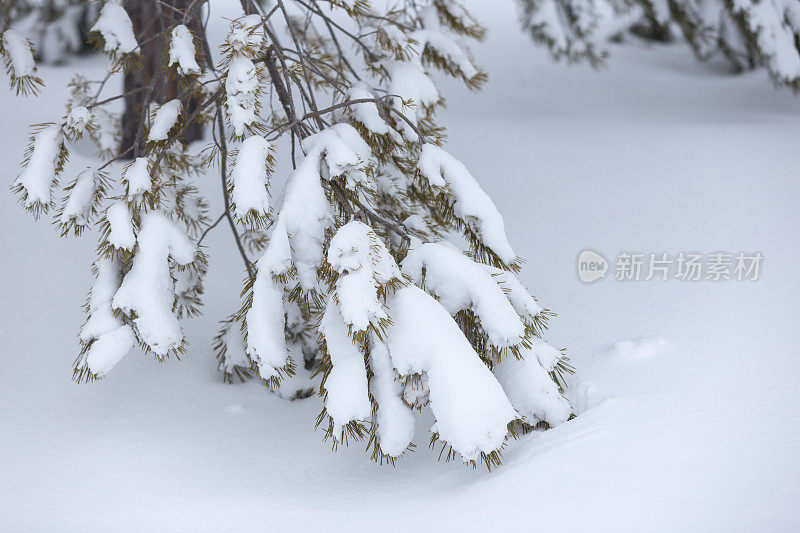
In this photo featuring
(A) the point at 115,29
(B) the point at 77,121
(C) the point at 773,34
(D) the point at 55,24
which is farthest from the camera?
(D) the point at 55,24

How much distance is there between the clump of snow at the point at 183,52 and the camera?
2334 mm

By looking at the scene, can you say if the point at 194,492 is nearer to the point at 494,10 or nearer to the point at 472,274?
the point at 472,274

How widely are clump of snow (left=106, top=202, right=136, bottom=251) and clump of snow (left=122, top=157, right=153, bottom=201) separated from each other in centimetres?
6

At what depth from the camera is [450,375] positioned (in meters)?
2.01

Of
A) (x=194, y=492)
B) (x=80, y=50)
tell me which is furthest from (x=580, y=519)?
(x=80, y=50)

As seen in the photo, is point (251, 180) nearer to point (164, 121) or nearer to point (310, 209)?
point (310, 209)

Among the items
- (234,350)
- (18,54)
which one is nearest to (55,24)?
(18,54)

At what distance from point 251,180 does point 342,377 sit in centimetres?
65

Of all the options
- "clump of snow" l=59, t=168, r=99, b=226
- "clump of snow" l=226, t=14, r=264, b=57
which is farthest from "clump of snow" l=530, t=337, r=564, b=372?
"clump of snow" l=59, t=168, r=99, b=226

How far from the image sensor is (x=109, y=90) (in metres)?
6.43

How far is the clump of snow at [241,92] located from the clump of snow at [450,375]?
751 mm

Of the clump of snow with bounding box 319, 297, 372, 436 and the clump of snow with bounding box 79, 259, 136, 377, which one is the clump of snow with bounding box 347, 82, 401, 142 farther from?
the clump of snow with bounding box 79, 259, 136, 377

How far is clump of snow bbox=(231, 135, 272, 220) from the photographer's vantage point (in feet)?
7.03

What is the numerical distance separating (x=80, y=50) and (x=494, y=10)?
5293mm
